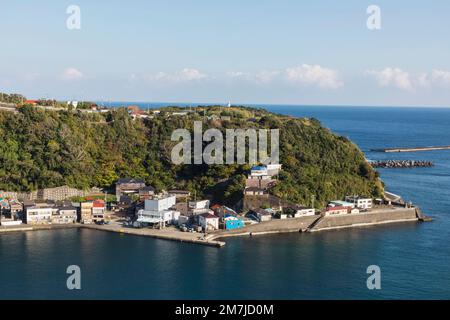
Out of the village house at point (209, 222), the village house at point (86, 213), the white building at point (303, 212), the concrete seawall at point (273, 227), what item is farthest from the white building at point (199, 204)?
the village house at point (86, 213)

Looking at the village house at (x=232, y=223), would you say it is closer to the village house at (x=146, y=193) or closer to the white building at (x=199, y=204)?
the white building at (x=199, y=204)

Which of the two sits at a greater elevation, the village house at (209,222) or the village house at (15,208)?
the village house at (15,208)

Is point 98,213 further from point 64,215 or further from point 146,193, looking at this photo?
point 146,193

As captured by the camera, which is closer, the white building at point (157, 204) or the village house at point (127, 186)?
the white building at point (157, 204)

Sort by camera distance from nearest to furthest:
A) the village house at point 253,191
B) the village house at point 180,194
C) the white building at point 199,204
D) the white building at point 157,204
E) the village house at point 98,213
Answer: the white building at point 157,204, the village house at point 98,213, the white building at point 199,204, the village house at point 253,191, the village house at point 180,194

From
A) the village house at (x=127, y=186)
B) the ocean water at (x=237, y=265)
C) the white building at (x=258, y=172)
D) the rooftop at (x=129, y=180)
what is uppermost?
the white building at (x=258, y=172)

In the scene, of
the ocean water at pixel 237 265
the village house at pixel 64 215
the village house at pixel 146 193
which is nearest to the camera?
Answer: the ocean water at pixel 237 265
